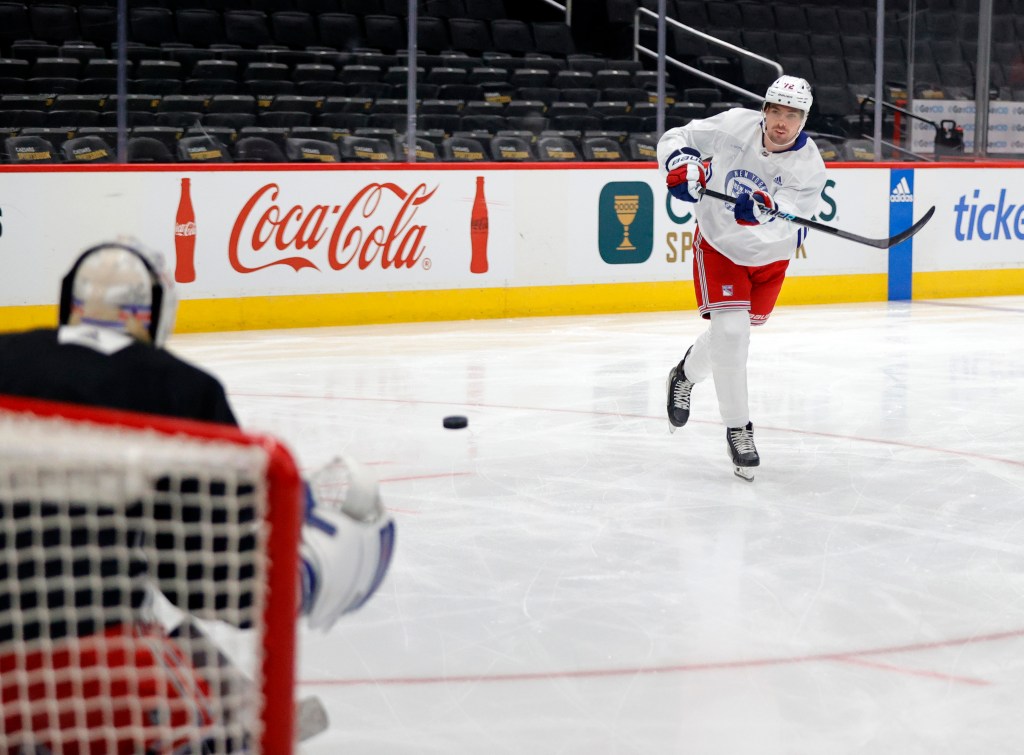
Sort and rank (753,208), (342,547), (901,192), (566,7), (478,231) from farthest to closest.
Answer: (566,7) → (901,192) → (478,231) → (753,208) → (342,547)

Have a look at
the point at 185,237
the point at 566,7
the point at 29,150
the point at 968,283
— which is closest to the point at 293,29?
the point at 566,7

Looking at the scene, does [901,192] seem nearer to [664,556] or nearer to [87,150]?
[87,150]

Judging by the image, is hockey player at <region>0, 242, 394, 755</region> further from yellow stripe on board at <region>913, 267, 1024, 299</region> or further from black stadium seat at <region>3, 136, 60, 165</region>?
yellow stripe on board at <region>913, 267, 1024, 299</region>

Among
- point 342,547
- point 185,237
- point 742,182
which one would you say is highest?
point 742,182

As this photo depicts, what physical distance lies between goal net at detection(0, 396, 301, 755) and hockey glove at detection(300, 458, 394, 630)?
3.0 inches

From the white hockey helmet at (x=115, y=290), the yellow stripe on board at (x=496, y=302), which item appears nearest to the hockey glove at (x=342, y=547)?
the white hockey helmet at (x=115, y=290)

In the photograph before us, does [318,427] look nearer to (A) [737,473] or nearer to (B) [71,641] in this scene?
(A) [737,473]

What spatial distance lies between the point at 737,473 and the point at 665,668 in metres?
1.86

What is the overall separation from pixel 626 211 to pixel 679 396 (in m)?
4.41

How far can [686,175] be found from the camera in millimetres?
4656

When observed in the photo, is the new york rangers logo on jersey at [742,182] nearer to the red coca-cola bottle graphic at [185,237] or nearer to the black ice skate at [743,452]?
the black ice skate at [743,452]

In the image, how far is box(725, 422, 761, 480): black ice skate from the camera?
4.66 m

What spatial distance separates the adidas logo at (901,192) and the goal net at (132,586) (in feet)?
29.6

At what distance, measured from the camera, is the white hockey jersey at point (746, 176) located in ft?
15.7
